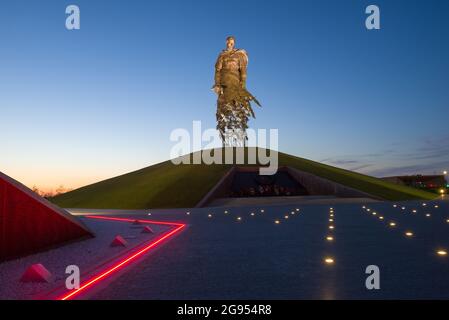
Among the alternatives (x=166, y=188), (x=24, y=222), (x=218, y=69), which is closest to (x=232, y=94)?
(x=218, y=69)

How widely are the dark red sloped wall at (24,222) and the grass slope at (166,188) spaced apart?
20.1m

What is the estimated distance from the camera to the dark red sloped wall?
8.98 metres

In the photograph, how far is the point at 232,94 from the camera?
37.8m

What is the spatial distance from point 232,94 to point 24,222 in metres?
29.7

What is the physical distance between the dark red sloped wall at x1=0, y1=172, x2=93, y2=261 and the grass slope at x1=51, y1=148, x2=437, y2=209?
20051 millimetres

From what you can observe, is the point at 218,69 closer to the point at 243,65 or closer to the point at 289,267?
the point at 243,65

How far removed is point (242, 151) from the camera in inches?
1630

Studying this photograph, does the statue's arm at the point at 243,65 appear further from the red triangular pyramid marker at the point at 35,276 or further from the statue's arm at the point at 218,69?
the red triangular pyramid marker at the point at 35,276

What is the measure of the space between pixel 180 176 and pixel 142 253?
28.1 meters

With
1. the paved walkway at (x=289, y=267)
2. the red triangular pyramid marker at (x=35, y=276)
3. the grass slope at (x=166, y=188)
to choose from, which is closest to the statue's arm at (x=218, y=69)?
the grass slope at (x=166, y=188)

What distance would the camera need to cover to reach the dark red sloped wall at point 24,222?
8977 mm


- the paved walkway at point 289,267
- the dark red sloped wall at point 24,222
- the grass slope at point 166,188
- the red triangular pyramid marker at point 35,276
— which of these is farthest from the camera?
the grass slope at point 166,188
